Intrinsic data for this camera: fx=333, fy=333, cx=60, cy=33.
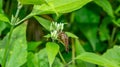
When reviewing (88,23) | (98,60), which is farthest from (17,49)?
A: (88,23)

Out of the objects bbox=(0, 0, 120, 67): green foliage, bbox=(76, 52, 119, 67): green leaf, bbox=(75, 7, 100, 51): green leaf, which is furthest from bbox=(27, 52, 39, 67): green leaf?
bbox=(75, 7, 100, 51): green leaf

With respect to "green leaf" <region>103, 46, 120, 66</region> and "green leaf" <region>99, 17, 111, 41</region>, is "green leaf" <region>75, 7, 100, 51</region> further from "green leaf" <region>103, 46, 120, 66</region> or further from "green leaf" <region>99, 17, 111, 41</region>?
"green leaf" <region>103, 46, 120, 66</region>

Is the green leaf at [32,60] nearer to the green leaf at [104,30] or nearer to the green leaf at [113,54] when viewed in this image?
the green leaf at [113,54]

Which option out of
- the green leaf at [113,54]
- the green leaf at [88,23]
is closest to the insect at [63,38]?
the green leaf at [113,54]

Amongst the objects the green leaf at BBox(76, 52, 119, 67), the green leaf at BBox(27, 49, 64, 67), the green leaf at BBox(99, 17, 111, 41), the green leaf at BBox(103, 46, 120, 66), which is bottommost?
the green leaf at BBox(99, 17, 111, 41)

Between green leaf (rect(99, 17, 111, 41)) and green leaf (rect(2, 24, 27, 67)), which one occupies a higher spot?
green leaf (rect(2, 24, 27, 67))

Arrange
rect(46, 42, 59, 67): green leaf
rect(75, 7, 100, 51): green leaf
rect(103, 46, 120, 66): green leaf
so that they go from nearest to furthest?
rect(46, 42, 59, 67): green leaf, rect(103, 46, 120, 66): green leaf, rect(75, 7, 100, 51): green leaf

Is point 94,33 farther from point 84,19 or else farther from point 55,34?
point 55,34

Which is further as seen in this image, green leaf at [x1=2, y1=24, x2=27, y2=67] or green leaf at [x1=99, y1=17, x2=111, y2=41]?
green leaf at [x1=99, y1=17, x2=111, y2=41]

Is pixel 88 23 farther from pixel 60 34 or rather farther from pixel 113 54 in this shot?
pixel 60 34

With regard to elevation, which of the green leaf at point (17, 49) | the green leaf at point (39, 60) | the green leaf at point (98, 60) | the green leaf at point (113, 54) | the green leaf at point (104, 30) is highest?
the green leaf at point (98, 60)
